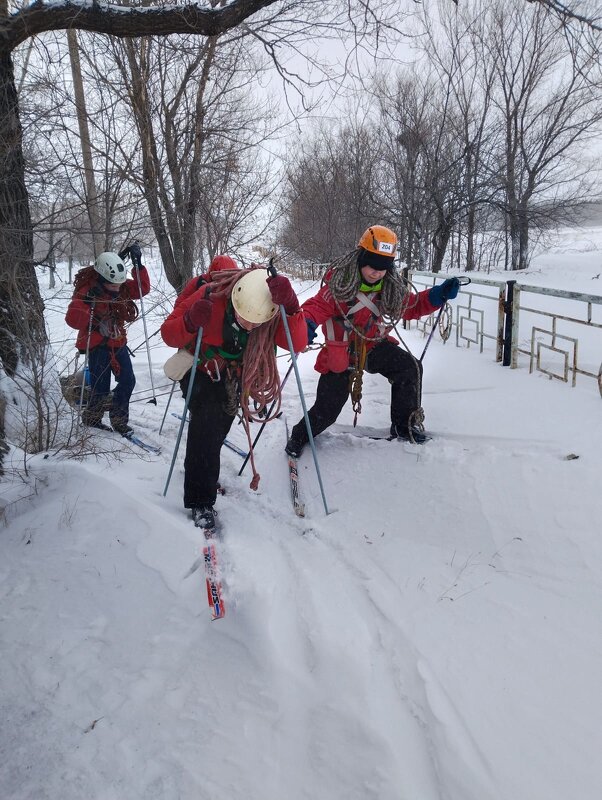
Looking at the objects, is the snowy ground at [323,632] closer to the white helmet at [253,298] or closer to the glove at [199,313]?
the glove at [199,313]

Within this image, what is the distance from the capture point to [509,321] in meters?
5.76

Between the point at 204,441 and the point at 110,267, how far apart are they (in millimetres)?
2274

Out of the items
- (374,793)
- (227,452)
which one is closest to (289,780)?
(374,793)

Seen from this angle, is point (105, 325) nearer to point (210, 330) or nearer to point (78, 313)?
point (78, 313)

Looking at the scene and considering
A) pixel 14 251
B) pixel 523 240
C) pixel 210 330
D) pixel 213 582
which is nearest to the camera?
pixel 213 582

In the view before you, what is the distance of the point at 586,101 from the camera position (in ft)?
52.4

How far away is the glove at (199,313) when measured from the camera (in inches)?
124

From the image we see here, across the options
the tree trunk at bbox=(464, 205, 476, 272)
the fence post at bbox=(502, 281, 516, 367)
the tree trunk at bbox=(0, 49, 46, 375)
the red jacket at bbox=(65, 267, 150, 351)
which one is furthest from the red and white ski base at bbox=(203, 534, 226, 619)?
the tree trunk at bbox=(464, 205, 476, 272)

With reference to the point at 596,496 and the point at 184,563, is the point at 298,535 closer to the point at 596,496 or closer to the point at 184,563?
the point at 184,563

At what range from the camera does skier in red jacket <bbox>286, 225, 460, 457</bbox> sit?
13.2ft

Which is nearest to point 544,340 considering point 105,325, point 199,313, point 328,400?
point 328,400

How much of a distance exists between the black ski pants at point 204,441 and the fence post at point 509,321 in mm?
3563

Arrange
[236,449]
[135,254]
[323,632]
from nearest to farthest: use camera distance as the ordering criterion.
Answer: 1. [323,632]
2. [236,449]
3. [135,254]

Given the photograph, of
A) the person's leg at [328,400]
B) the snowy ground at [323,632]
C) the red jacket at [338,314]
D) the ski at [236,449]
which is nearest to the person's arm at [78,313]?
the snowy ground at [323,632]
